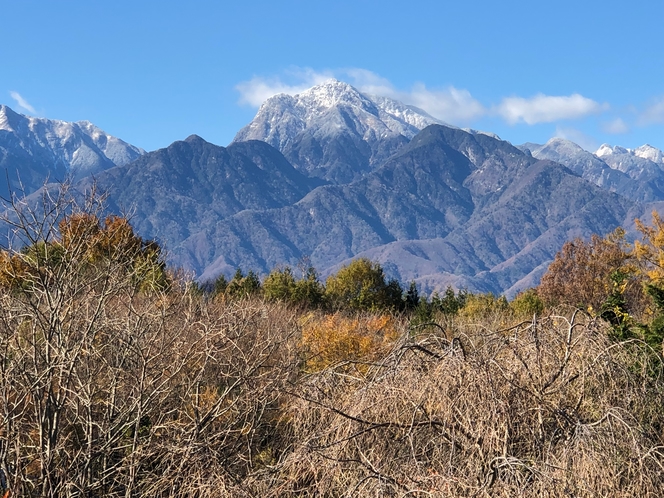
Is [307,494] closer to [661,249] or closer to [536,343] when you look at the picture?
[536,343]

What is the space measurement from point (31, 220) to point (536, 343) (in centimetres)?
469

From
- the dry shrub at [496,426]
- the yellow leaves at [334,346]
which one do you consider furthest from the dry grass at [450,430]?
the yellow leaves at [334,346]

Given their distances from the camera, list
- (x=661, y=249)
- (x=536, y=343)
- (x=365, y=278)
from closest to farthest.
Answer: (x=536, y=343)
(x=365, y=278)
(x=661, y=249)

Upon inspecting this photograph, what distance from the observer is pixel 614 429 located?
18.7ft

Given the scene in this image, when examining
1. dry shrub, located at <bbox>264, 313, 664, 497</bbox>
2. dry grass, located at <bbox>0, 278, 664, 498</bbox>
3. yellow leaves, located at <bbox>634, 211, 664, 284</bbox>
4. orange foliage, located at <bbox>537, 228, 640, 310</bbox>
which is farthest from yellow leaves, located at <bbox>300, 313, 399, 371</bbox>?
yellow leaves, located at <bbox>634, 211, 664, 284</bbox>

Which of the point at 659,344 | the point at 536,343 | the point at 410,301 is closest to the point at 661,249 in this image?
the point at 410,301

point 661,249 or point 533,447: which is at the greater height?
point 661,249

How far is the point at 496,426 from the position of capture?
5758mm

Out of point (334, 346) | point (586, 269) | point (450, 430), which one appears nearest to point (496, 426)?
point (450, 430)

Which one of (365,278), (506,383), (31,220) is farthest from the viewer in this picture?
(365,278)

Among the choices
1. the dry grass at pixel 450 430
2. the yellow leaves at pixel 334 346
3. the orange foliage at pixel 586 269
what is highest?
the orange foliage at pixel 586 269

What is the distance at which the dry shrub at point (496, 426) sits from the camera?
527 cm

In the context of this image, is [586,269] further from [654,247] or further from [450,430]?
[450,430]

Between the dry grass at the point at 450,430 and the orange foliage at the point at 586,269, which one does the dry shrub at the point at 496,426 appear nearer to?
the dry grass at the point at 450,430
